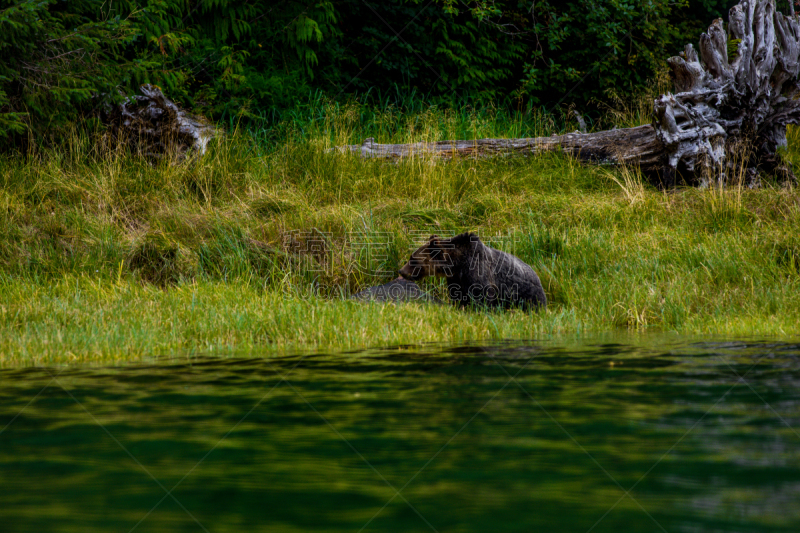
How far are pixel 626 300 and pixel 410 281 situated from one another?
7.57 feet

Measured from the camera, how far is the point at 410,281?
28.8ft

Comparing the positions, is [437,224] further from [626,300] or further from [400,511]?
[400,511]

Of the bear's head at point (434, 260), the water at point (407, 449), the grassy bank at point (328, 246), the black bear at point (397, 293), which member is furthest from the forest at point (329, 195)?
the water at point (407, 449)

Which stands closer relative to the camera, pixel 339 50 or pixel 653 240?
pixel 653 240

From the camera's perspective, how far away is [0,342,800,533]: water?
227 centimetres

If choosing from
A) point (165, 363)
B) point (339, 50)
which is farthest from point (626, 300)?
point (339, 50)

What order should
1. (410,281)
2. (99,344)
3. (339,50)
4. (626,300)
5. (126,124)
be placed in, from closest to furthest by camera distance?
(99,344), (626,300), (410,281), (126,124), (339,50)

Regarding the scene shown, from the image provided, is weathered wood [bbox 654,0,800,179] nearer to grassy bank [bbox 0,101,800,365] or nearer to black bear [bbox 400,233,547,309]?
grassy bank [bbox 0,101,800,365]

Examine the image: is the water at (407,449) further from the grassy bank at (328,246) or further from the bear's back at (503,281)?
the bear's back at (503,281)

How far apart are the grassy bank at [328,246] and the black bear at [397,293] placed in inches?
22.4

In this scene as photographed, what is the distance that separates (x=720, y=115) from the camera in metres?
12.8

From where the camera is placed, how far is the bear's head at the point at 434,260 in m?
8.31

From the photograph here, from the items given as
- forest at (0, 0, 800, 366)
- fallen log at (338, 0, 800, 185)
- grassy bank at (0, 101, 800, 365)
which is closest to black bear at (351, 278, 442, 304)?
forest at (0, 0, 800, 366)

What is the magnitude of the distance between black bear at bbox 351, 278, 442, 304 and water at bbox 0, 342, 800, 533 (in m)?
3.58
